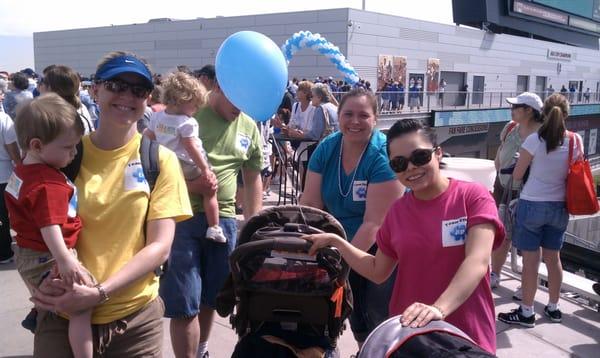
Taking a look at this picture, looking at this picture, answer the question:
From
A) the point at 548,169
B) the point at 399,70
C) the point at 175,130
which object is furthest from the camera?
the point at 399,70

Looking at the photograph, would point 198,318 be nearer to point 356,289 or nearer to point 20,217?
point 356,289

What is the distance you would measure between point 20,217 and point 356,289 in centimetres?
185

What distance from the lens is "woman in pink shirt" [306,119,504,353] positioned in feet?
6.61

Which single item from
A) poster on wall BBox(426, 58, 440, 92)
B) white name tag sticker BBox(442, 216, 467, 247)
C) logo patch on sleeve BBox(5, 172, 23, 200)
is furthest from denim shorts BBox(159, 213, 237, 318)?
poster on wall BBox(426, 58, 440, 92)

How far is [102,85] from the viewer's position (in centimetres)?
207

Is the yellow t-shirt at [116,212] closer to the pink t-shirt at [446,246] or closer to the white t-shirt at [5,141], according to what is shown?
the pink t-shirt at [446,246]

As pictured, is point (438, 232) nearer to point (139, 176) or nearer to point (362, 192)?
point (362, 192)

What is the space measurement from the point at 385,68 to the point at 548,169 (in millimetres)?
28340

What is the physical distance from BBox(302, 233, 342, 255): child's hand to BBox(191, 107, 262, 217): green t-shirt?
→ 1.09m

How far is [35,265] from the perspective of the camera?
1961 millimetres

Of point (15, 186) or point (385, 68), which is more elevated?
point (385, 68)

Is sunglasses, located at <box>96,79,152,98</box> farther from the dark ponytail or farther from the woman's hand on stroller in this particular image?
the dark ponytail

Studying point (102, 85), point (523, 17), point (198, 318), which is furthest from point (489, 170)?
point (523, 17)

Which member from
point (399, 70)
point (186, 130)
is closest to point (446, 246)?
point (186, 130)
